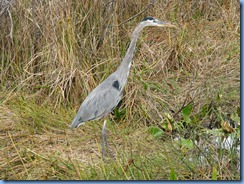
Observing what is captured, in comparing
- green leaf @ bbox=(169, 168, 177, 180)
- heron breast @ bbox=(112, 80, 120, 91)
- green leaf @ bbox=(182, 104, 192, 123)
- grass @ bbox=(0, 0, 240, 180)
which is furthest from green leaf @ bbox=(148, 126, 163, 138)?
green leaf @ bbox=(169, 168, 177, 180)

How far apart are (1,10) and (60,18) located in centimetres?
56

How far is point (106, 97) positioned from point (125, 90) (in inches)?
21.0

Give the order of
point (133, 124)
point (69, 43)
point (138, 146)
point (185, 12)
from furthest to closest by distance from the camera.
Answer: point (185, 12)
point (69, 43)
point (133, 124)
point (138, 146)

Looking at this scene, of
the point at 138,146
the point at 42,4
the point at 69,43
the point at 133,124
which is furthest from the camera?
the point at 42,4

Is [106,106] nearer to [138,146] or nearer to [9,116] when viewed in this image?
[138,146]

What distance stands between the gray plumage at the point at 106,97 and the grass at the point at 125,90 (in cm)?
20

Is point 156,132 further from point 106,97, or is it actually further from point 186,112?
point 106,97

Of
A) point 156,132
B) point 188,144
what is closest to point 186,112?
point 156,132

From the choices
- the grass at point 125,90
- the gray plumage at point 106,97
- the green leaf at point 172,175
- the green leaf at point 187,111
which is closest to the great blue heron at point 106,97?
the gray plumage at point 106,97

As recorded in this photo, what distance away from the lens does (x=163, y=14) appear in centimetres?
438

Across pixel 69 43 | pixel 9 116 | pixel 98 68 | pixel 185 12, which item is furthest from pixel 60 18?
pixel 185 12

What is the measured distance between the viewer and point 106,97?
3.26m

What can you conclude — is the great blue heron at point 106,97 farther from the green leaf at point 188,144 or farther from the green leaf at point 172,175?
the green leaf at point 172,175

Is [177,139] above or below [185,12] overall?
below
